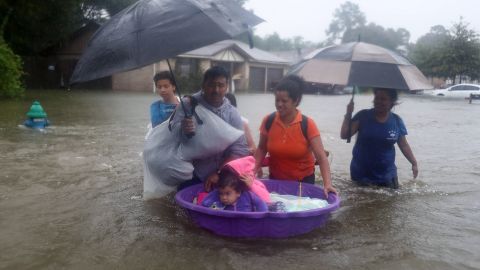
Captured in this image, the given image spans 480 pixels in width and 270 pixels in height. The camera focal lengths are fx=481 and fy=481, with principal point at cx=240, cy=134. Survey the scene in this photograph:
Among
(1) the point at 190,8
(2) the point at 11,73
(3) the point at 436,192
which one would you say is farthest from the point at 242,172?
(2) the point at 11,73

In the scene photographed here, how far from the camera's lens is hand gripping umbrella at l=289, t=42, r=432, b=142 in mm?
5242

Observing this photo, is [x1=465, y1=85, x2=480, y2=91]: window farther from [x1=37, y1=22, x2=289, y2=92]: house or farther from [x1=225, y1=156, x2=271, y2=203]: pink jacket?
[x1=225, y1=156, x2=271, y2=203]: pink jacket

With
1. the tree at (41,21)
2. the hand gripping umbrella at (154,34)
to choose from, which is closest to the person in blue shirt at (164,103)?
the hand gripping umbrella at (154,34)

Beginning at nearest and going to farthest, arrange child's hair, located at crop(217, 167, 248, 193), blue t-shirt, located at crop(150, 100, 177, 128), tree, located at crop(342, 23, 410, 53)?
1. child's hair, located at crop(217, 167, 248, 193)
2. blue t-shirt, located at crop(150, 100, 177, 128)
3. tree, located at crop(342, 23, 410, 53)

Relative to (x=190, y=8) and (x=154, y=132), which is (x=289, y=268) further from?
(x=190, y=8)

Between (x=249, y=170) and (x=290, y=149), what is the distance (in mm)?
627

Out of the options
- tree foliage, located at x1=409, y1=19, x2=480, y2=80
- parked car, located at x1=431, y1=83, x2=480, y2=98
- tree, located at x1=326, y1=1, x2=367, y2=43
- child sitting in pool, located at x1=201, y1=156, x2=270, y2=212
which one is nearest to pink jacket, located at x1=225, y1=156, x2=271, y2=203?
child sitting in pool, located at x1=201, y1=156, x2=270, y2=212

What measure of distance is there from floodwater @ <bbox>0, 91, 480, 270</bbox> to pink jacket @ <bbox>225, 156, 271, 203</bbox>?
443 millimetres

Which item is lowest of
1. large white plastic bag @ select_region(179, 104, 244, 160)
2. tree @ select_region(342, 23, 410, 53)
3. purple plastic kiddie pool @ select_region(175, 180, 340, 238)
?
purple plastic kiddie pool @ select_region(175, 180, 340, 238)

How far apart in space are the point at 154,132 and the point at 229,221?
4.29 feet

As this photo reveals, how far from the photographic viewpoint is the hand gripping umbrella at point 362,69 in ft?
17.2

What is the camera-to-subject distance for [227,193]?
411 cm

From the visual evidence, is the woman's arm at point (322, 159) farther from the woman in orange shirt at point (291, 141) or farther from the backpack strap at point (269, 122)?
the backpack strap at point (269, 122)

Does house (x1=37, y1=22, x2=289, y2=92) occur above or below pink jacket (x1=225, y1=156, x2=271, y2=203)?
above
